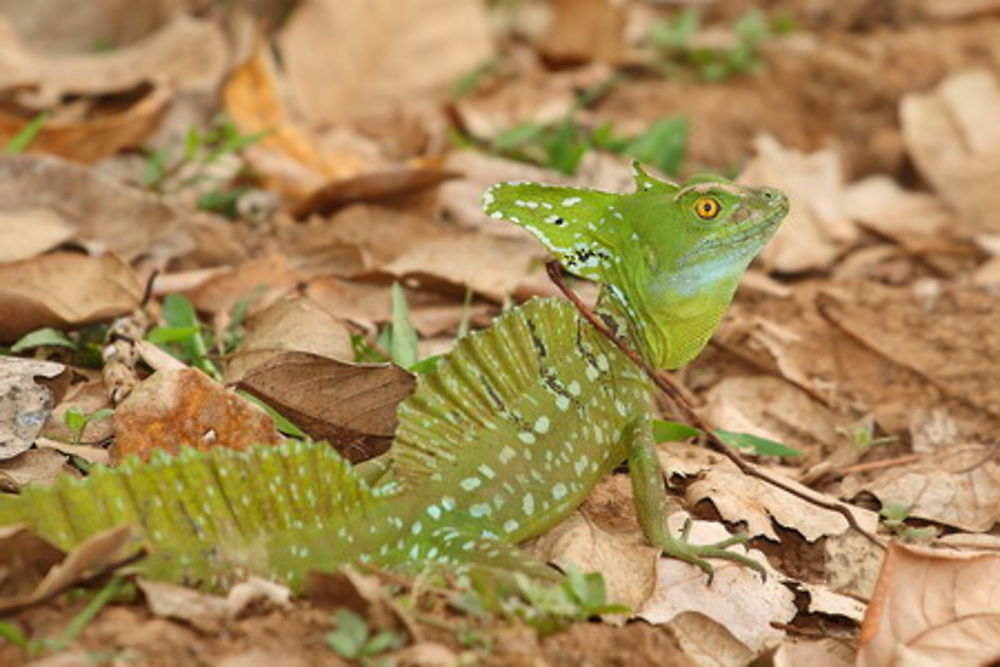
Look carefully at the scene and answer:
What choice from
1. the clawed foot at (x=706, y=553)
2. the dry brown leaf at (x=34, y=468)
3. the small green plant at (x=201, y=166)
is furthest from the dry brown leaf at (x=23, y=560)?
the small green plant at (x=201, y=166)

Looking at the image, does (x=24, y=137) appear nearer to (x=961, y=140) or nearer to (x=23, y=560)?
(x=23, y=560)

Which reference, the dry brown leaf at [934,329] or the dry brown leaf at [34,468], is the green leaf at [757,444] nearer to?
the dry brown leaf at [934,329]

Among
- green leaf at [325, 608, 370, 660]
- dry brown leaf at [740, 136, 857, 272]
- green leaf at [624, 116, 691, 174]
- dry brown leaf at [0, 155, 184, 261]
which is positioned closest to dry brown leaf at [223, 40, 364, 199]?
dry brown leaf at [0, 155, 184, 261]

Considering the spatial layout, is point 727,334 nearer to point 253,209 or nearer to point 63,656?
point 253,209

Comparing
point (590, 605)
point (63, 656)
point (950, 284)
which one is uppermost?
point (63, 656)

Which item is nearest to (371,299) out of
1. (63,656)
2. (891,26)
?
(63,656)
